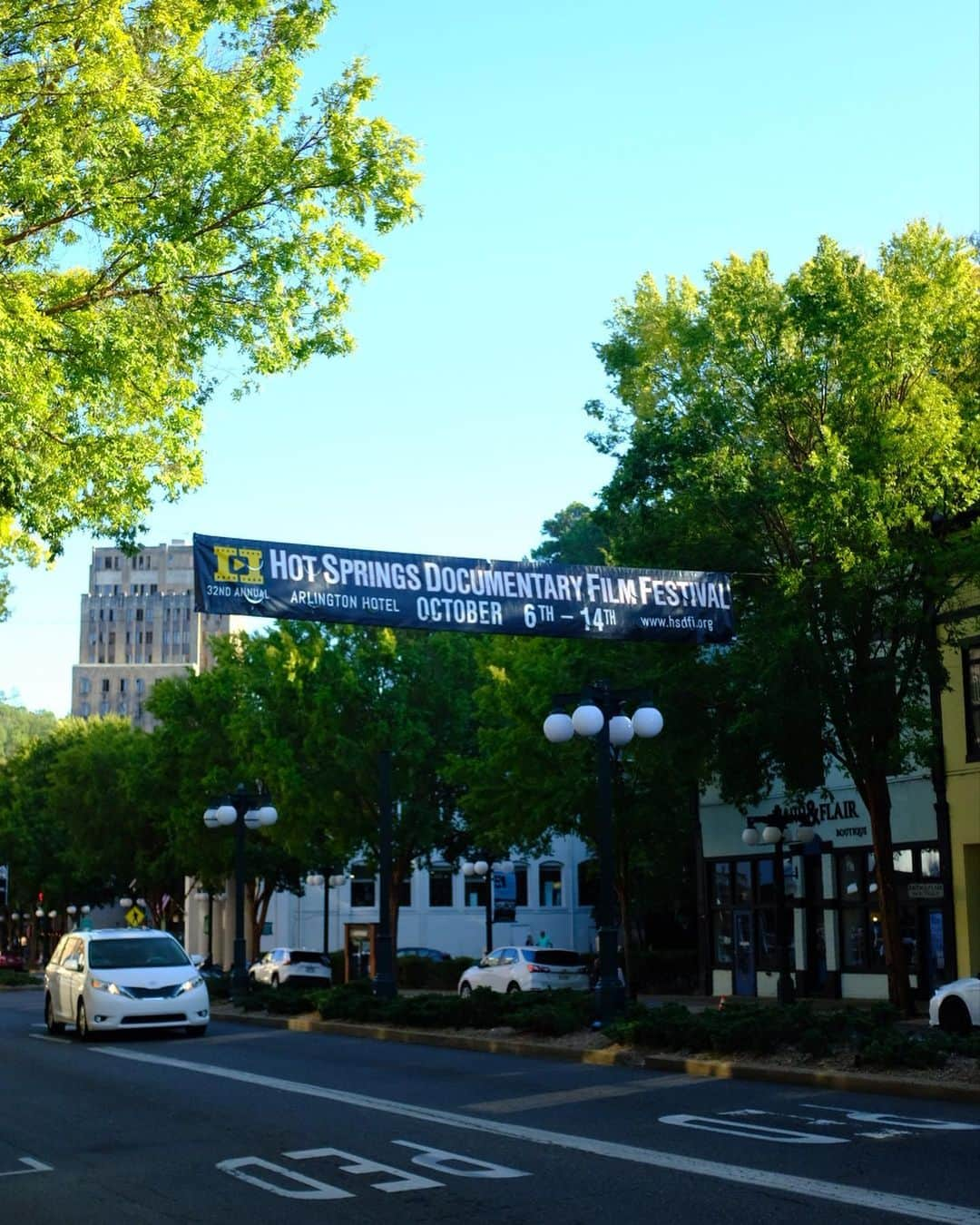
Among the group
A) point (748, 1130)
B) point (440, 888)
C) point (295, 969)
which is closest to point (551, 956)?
point (295, 969)

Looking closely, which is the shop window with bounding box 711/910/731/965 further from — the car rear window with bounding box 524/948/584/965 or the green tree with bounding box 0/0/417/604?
the green tree with bounding box 0/0/417/604

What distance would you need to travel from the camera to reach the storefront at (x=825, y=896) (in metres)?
31.8

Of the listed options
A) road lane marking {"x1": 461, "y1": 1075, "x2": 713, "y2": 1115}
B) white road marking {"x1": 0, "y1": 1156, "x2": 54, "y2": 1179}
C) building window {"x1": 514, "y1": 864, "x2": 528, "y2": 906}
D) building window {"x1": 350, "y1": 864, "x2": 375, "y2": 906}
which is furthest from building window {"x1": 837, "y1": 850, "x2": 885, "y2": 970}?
building window {"x1": 350, "y1": 864, "x2": 375, "y2": 906}

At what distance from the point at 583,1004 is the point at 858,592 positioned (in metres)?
8.03

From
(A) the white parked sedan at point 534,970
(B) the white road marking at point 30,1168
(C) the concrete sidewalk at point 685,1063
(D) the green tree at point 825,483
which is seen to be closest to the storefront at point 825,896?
(D) the green tree at point 825,483

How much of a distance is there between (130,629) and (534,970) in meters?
150

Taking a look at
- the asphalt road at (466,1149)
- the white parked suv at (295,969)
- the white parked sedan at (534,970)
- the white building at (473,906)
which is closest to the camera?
the asphalt road at (466,1149)

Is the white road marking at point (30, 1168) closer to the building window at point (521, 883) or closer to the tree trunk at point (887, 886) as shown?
the tree trunk at point (887, 886)

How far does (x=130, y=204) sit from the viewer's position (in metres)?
15.6

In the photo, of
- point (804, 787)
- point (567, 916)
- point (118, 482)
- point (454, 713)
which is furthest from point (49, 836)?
point (118, 482)

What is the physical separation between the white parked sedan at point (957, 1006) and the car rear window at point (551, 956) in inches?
606

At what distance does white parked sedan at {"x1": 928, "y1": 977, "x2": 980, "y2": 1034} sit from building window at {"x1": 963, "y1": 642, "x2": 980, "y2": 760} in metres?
9.96

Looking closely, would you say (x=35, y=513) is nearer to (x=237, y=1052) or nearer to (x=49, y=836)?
(x=237, y=1052)

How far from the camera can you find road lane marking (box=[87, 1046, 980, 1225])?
326 inches
